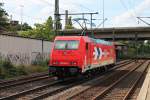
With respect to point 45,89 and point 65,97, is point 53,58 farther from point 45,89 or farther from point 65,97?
point 65,97

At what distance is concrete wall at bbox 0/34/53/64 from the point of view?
3419 centimetres

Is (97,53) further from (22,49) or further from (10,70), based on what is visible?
(22,49)

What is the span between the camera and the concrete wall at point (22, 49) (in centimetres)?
3419

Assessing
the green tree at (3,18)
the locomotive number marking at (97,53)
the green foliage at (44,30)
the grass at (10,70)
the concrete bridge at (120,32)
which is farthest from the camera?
the concrete bridge at (120,32)

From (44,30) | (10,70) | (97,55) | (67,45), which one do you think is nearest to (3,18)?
(44,30)

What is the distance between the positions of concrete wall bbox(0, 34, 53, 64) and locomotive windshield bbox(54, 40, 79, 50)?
10.0 m

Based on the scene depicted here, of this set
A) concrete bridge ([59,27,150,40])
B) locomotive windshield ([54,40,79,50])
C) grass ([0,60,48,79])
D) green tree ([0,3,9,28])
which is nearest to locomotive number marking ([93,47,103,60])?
locomotive windshield ([54,40,79,50])

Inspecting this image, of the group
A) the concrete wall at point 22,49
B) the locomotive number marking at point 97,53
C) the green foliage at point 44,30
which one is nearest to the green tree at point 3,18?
the green foliage at point 44,30

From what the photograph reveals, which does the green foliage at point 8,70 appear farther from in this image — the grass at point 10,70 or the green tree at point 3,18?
the green tree at point 3,18

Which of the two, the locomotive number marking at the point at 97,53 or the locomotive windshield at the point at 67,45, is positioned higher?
the locomotive windshield at the point at 67,45

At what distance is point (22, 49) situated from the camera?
37906 millimetres

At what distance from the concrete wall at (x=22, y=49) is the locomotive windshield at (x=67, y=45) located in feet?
33.0

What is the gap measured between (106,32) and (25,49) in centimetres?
5080

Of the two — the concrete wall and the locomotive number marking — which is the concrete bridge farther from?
the locomotive number marking
